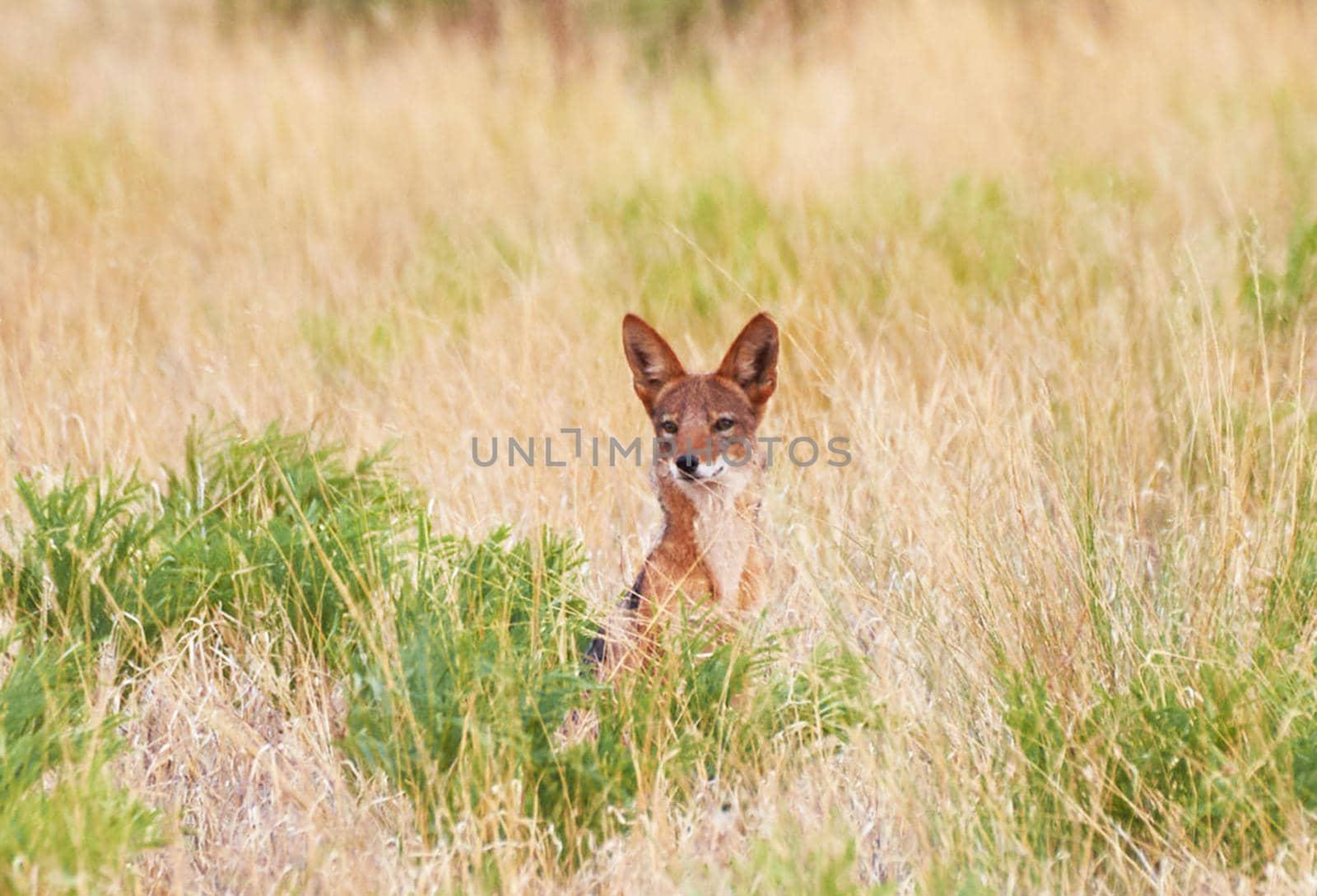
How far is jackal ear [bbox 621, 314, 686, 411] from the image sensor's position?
13.7 ft

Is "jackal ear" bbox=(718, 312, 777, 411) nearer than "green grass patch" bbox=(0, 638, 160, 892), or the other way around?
"green grass patch" bbox=(0, 638, 160, 892)

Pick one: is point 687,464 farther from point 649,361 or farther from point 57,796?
point 57,796

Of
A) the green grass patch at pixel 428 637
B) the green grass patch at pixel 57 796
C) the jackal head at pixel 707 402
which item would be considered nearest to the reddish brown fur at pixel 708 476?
the jackal head at pixel 707 402

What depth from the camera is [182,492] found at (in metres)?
4.65

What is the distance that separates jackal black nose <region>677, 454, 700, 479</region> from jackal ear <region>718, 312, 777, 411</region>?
1.16ft

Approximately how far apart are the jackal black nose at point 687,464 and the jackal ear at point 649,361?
339 mm

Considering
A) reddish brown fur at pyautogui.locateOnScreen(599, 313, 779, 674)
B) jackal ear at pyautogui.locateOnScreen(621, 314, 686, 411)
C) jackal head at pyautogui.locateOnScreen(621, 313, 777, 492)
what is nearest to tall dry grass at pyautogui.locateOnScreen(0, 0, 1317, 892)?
reddish brown fur at pyautogui.locateOnScreen(599, 313, 779, 674)

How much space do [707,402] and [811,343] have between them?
75cm

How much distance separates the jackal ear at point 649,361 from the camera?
13.7ft

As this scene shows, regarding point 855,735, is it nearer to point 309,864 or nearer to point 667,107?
point 309,864

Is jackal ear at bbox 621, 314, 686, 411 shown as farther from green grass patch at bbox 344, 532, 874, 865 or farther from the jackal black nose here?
green grass patch at bbox 344, 532, 874, 865

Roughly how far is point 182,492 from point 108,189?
4.57m

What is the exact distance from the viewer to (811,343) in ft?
15.6

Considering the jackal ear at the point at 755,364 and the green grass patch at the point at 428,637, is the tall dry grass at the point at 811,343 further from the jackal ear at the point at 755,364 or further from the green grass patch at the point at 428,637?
the jackal ear at the point at 755,364
